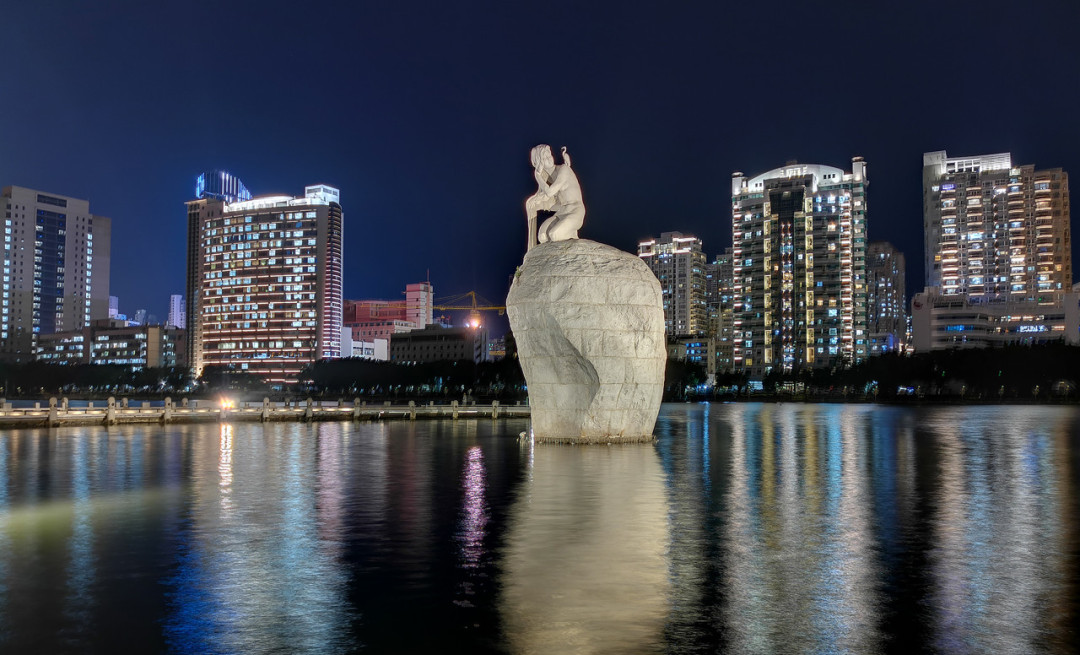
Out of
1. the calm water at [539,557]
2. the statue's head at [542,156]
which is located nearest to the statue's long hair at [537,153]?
the statue's head at [542,156]

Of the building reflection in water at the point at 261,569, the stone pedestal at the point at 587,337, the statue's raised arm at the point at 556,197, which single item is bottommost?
the building reflection in water at the point at 261,569

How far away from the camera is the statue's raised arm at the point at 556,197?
3700cm

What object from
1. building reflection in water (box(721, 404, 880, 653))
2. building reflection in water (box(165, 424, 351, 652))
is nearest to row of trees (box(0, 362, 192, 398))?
building reflection in water (box(165, 424, 351, 652))

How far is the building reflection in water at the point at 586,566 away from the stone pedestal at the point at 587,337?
9036 millimetres

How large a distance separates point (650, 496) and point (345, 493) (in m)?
7.79

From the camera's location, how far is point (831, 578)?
13.2 metres

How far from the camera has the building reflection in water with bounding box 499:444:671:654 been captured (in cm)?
1048

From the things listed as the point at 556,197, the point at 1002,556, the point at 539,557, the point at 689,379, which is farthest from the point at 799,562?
the point at 689,379

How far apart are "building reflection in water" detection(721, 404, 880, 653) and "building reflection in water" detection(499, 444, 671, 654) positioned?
1.15 metres

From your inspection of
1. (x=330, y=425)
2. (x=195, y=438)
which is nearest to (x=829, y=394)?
(x=330, y=425)

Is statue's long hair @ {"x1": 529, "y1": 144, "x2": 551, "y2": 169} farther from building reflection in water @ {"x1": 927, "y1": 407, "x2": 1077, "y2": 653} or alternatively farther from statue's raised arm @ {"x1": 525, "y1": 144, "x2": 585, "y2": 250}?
building reflection in water @ {"x1": 927, "y1": 407, "x2": 1077, "y2": 653}

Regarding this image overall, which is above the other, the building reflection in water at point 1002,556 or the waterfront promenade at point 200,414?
the waterfront promenade at point 200,414

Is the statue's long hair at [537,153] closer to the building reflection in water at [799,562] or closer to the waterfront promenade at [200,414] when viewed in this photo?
the building reflection in water at [799,562]

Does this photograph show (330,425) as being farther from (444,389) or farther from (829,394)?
(829,394)
